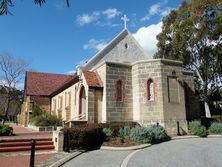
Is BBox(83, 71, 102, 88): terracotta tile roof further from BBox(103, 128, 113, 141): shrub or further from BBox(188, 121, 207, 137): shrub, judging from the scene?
BBox(188, 121, 207, 137): shrub

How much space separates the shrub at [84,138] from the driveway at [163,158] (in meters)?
1.05

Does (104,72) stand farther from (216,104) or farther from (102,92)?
(216,104)

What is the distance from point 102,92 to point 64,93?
501 inches

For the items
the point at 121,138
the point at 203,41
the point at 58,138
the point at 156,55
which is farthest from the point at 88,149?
the point at 156,55

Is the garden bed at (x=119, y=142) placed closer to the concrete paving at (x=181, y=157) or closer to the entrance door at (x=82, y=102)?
the concrete paving at (x=181, y=157)

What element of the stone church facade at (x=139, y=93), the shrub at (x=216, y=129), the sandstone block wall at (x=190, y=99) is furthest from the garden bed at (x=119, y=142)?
the sandstone block wall at (x=190, y=99)

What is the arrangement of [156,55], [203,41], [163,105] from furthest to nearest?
[156,55] → [203,41] → [163,105]

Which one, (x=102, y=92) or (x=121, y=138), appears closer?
(x=121, y=138)

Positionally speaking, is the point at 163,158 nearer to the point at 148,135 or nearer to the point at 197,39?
the point at 148,135

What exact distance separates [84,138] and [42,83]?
29805mm

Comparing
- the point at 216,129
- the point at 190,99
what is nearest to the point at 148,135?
the point at 216,129

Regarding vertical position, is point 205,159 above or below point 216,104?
below

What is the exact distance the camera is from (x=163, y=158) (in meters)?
10.0

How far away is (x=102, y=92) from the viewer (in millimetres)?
18109
